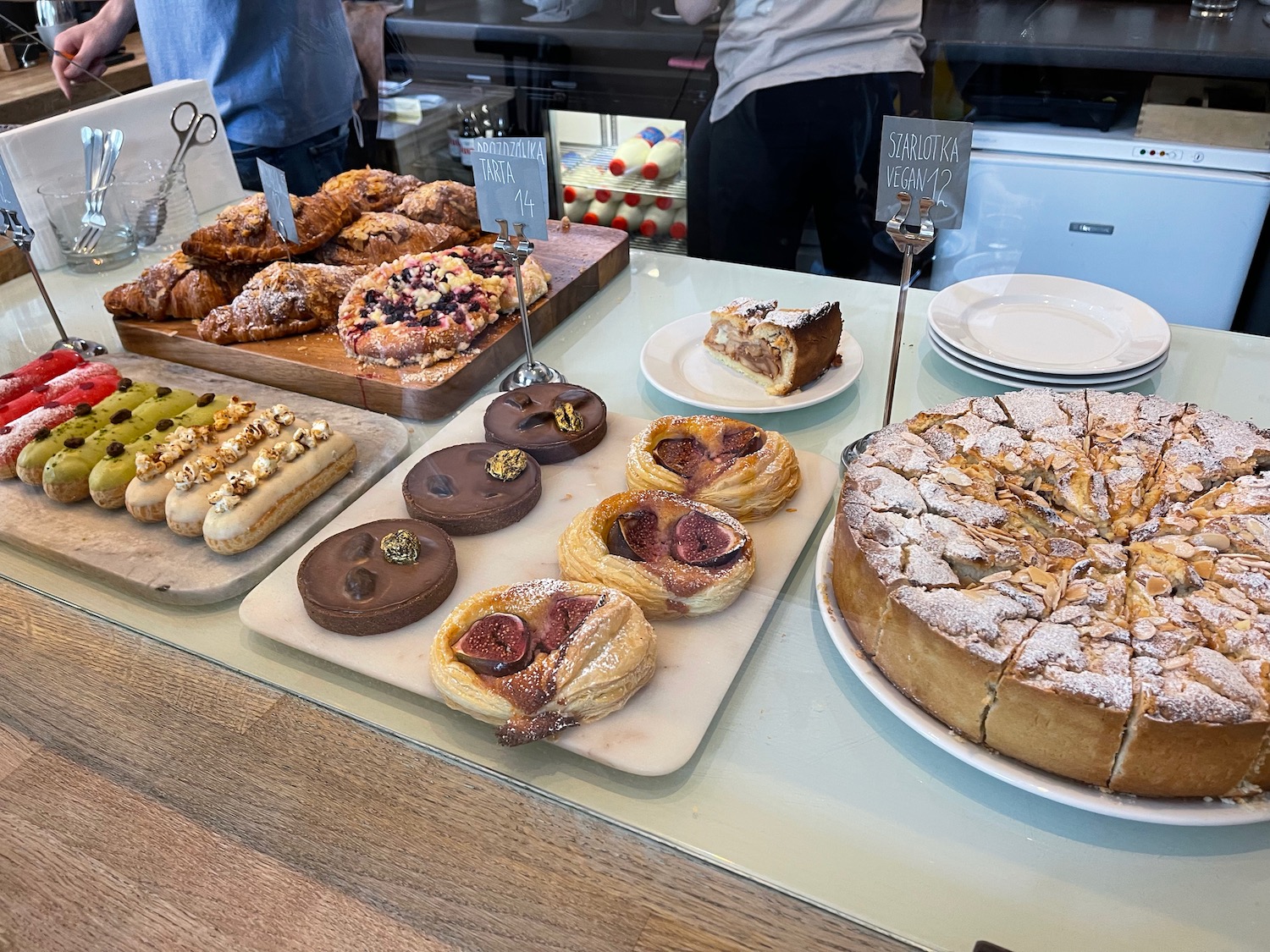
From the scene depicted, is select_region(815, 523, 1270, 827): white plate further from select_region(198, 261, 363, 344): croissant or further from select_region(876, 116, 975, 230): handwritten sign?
select_region(198, 261, 363, 344): croissant

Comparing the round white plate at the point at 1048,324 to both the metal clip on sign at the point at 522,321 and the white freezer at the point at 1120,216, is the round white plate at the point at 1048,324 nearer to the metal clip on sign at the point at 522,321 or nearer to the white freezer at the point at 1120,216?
the white freezer at the point at 1120,216

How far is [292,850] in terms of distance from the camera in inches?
43.2

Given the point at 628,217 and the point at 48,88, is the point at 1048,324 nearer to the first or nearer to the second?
the point at 628,217

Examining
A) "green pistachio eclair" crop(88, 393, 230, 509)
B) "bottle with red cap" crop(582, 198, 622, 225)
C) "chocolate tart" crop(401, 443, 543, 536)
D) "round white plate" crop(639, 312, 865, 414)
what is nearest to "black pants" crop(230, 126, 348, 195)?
"bottle with red cap" crop(582, 198, 622, 225)

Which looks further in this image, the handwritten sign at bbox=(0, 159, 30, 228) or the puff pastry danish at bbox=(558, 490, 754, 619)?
the handwritten sign at bbox=(0, 159, 30, 228)

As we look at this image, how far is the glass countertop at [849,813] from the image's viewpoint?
2.94ft

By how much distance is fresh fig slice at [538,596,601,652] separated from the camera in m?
1.10

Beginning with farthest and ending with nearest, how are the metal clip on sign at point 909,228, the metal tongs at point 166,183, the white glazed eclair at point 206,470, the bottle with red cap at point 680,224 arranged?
the bottle with red cap at point 680,224 < the metal tongs at point 166,183 < the white glazed eclair at point 206,470 < the metal clip on sign at point 909,228

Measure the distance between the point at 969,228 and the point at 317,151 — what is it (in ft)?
6.15

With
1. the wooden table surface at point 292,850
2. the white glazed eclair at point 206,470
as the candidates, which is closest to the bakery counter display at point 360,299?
the white glazed eclair at point 206,470

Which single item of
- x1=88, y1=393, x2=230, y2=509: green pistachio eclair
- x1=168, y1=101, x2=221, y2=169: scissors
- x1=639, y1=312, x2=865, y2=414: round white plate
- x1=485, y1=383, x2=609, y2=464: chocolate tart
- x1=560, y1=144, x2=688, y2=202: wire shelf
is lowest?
x1=560, y1=144, x2=688, y2=202: wire shelf

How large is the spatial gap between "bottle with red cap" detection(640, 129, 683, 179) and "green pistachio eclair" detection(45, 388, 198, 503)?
71.0 inches

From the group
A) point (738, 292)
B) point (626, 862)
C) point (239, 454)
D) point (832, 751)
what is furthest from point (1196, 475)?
point (239, 454)

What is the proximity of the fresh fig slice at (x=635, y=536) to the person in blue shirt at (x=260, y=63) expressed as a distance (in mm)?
1782
